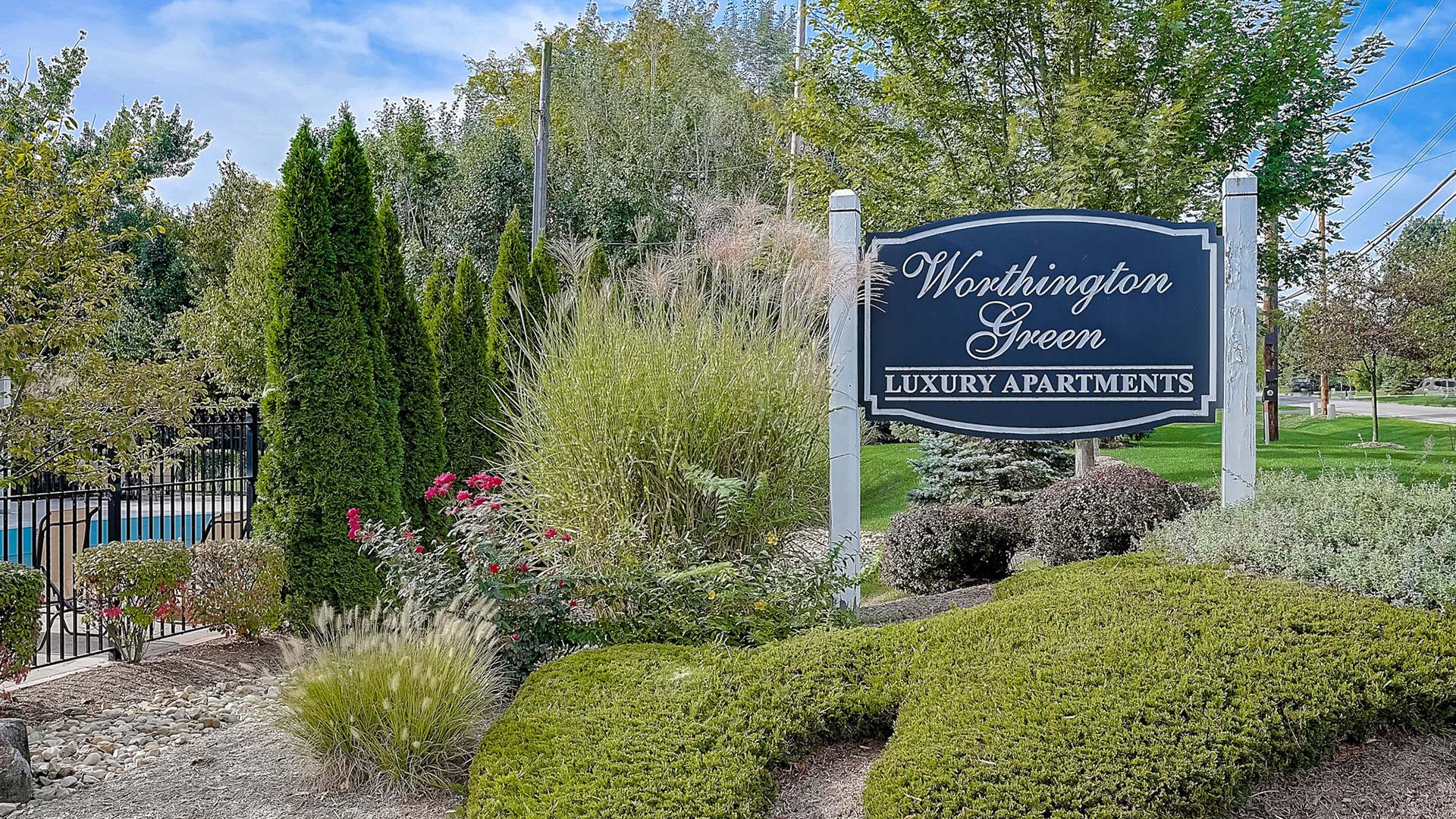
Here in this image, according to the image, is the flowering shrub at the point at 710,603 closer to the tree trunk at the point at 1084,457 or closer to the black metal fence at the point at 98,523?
the black metal fence at the point at 98,523

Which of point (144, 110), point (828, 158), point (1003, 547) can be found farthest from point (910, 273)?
point (144, 110)

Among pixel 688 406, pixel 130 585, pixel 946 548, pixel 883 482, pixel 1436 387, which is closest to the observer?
pixel 688 406

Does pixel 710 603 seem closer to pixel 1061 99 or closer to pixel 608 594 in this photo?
pixel 608 594

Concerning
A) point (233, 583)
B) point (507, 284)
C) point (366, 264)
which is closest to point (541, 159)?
point (507, 284)

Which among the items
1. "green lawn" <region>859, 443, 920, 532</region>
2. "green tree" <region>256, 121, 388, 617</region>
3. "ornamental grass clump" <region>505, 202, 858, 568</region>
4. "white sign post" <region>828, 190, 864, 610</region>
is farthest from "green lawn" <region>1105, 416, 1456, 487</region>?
"green tree" <region>256, 121, 388, 617</region>

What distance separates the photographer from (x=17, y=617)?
3576 mm

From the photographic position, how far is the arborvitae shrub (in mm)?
8422

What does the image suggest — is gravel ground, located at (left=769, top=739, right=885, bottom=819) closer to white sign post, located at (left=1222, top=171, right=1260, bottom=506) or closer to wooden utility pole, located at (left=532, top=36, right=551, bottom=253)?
white sign post, located at (left=1222, top=171, right=1260, bottom=506)

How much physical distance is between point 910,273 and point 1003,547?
2.08 m

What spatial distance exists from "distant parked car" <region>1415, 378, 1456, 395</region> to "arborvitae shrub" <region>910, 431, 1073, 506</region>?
107 ft

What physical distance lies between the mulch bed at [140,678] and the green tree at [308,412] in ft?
1.19

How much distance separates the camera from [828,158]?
11336 mm

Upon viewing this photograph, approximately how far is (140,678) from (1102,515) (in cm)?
503

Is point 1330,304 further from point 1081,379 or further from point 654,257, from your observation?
point 654,257
